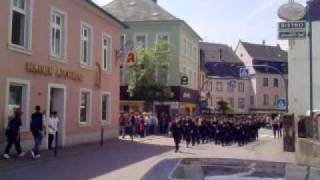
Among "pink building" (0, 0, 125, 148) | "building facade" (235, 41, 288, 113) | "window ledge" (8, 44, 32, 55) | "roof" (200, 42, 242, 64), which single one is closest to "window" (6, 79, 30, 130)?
"pink building" (0, 0, 125, 148)

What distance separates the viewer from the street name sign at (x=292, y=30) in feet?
60.3

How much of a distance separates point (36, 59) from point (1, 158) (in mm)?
5156

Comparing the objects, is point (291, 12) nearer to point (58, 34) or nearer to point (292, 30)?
point (292, 30)

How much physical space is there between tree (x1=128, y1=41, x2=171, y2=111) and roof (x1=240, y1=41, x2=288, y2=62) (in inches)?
2048

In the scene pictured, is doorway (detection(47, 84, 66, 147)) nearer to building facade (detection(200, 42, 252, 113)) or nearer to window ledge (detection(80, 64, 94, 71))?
window ledge (detection(80, 64, 94, 71))

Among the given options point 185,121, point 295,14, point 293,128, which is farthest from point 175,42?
point 295,14

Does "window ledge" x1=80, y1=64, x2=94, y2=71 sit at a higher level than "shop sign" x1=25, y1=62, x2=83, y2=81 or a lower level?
higher

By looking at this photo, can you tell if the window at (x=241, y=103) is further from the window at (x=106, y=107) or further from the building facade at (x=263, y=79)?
the window at (x=106, y=107)

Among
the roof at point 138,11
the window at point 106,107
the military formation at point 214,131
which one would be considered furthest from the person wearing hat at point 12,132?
the roof at point 138,11

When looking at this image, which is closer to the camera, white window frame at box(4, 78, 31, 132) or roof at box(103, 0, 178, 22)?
white window frame at box(4, 78, 31, 132)

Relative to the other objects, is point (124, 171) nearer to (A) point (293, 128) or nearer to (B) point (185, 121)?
(A) point (293, 128)

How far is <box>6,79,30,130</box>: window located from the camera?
20.8 metres

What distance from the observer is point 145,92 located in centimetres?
5016

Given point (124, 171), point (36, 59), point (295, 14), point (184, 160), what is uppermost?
point (295, 14)
